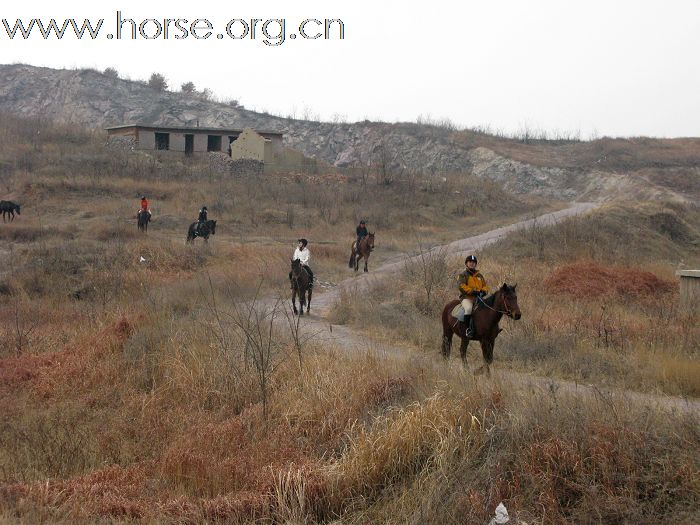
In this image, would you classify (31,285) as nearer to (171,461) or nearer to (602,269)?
(171,461)

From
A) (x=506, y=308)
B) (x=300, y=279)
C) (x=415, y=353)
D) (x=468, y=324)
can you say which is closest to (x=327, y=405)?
(x=468, y=324)

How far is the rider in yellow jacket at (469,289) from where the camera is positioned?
1059 centimetres

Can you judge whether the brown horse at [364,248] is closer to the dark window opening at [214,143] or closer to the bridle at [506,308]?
the bridle at [506,308]

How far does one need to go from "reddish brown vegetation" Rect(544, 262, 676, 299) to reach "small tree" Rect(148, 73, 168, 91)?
81.9 meters

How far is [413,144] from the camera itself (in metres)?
80.6

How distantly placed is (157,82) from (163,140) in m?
43.4

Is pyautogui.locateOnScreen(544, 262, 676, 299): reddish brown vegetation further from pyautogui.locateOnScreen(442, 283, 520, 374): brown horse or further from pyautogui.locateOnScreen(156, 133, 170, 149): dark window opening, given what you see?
pyautogui.locateOnScreen(156, 133, 170, 149): dark window opening

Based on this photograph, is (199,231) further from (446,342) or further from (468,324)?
(468,324)

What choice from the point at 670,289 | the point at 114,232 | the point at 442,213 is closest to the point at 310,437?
the point at 670,289

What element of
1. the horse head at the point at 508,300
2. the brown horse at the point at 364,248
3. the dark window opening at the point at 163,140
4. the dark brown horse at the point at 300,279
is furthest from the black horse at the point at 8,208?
the horse head at the point at 508,300

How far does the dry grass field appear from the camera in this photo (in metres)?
6.24

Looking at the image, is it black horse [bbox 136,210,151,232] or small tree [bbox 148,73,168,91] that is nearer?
black horse [bbox 136,210,151,232]

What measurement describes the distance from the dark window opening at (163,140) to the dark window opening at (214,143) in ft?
10.3

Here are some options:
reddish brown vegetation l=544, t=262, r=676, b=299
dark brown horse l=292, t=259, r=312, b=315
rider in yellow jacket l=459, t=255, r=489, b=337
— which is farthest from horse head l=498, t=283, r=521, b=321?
reddish brown vegetation l=544, t=262, r=676, b=299
